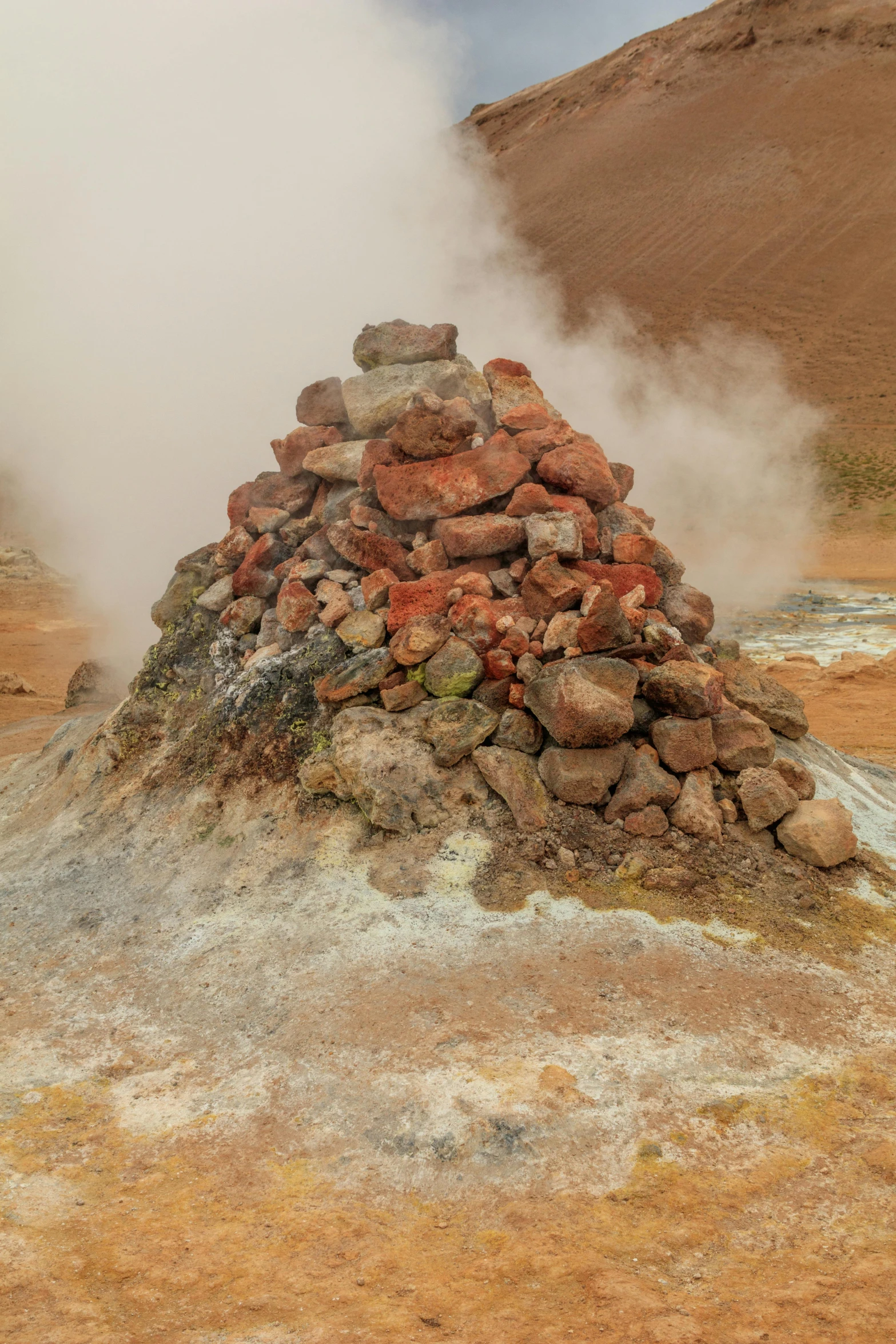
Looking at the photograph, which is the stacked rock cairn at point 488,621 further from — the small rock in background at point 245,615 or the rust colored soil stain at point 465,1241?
the rust colored soil stain at point 465,1241

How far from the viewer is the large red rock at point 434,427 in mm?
4270

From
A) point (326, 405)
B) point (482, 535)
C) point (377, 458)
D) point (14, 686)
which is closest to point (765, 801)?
point (482, 535)

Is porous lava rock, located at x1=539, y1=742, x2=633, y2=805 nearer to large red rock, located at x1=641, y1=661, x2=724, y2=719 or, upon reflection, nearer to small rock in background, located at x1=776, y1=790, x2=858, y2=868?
large red rock, located at x1=641, y1=661, x2=724, y2=719

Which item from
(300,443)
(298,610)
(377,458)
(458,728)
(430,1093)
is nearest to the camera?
(430,1093)

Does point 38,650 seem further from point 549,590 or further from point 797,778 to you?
point 797,778

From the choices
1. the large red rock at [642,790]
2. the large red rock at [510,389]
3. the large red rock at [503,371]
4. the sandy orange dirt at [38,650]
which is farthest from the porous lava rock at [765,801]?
the sandy orange dirt at [38,650]

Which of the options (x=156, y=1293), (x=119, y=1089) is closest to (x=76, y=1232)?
(x=156, y=1293)

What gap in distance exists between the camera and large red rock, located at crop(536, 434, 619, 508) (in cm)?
428

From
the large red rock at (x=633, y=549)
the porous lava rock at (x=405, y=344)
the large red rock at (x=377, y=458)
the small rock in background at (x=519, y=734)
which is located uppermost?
the porous lava rock at (x=405, y=344)

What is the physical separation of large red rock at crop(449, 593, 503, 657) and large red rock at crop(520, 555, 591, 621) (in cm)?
17

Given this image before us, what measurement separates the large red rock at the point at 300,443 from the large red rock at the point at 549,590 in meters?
1.46

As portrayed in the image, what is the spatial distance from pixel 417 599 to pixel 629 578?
96 centimetres

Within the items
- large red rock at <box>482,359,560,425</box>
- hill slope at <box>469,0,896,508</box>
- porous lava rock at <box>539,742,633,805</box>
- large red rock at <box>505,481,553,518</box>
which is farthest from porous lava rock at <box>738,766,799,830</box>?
hill slope at <box>469,0,896,508</box>

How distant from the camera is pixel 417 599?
3979 millimetres
